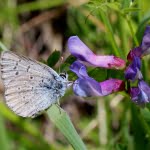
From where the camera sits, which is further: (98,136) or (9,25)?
(9,25)

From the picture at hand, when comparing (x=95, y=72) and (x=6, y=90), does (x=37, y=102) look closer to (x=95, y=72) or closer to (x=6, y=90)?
(x=6, y=90)

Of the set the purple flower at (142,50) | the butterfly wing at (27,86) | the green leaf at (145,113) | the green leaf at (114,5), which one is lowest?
the green leaf at (145,113)

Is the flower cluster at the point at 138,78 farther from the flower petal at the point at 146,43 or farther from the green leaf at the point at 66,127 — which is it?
the green leaf at the point at 66,127

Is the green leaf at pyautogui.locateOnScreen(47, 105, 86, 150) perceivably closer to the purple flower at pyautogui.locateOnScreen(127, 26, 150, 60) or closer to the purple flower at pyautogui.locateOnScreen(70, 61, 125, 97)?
the purple flower at pyautogui.locateOnScreen(70, 61, 125, 97)

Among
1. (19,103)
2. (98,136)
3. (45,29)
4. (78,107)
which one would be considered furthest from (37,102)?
(45,29)

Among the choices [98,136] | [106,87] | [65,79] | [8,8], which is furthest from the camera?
[8,8]

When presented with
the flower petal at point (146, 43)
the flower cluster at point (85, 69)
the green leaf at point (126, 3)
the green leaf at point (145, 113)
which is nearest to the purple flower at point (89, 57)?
the flower cluster at point (85, 69)

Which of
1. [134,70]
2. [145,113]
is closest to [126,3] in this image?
[134,70]

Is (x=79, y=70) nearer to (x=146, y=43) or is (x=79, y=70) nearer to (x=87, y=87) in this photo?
(x=87, y=87)
